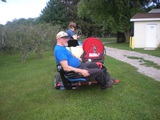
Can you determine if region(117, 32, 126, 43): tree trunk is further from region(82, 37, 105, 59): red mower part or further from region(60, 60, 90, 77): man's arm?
region(60, 60, 90, 77): man's arm

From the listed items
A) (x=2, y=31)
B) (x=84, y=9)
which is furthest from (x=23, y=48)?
(x=84, y=9)

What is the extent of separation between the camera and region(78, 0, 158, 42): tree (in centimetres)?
2567

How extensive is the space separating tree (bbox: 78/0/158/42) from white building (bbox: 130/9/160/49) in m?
5.93

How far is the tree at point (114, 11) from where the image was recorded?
1011 inches

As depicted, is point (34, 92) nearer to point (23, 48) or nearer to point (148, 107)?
point (148, 107)

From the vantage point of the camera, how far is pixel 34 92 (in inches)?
227

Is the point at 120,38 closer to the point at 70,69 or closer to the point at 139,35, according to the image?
the point at 139,35

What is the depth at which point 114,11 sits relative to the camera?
26500 millimetres

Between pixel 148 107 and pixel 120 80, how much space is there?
2.22m

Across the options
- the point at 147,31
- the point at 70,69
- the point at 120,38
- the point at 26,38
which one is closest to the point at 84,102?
the point at 70,69

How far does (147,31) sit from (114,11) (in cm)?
852

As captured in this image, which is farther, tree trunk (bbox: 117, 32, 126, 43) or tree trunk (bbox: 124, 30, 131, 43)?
tree trunk (bbox: 117, 32, 126, 43)

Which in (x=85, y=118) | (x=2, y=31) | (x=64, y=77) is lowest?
(x=85, y=118)

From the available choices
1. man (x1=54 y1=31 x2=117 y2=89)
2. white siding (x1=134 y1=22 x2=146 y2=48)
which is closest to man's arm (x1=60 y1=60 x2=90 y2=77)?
man (x1=54 y1=31 x2=117 y2=89)
